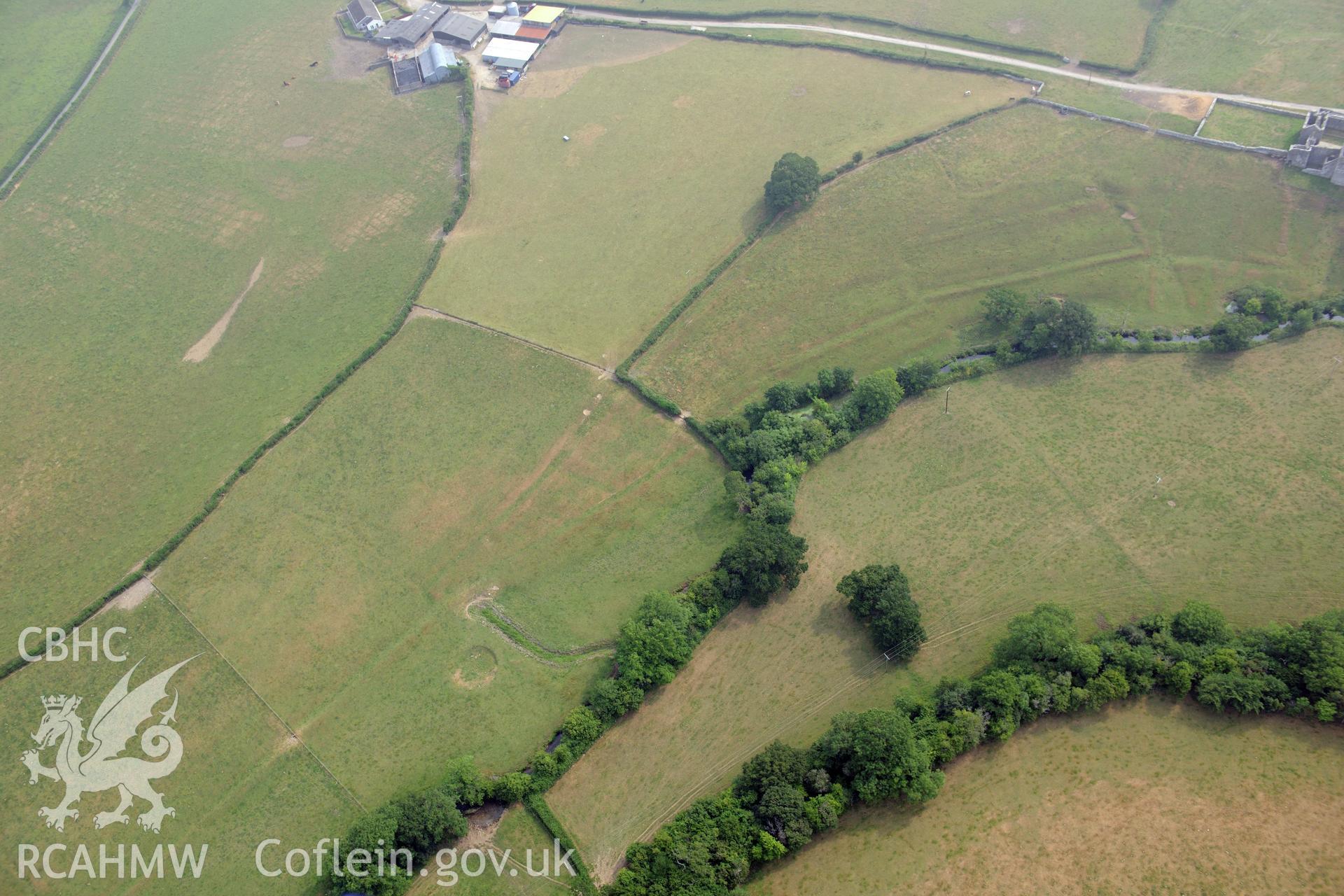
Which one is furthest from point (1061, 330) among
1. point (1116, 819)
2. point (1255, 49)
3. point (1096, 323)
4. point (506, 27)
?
point (506, 27)

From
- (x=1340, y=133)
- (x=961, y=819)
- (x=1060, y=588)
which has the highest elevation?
(x=1340, y=133)

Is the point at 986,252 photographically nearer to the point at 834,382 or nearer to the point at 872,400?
the point at 834,382

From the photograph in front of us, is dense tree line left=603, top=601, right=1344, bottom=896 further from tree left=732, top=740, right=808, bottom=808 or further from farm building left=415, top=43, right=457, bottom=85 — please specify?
farm building left=415, top=43, right=457, bottom=85

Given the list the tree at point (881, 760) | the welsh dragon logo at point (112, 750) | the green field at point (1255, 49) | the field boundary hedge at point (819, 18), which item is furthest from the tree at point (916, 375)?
the welsh dragon logo at point (112, 750)

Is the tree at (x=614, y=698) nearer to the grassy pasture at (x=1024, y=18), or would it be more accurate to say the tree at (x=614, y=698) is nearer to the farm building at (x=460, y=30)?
the farm building at (x=460, y=30)

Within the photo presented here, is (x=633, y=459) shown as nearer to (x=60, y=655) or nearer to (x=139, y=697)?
(x=139, y=697)

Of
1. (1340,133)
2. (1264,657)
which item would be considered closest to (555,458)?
(1264,657)

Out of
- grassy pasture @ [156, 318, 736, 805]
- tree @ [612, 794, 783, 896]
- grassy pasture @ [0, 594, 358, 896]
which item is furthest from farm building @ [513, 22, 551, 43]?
tree @ [612, 794, 783, 896]
